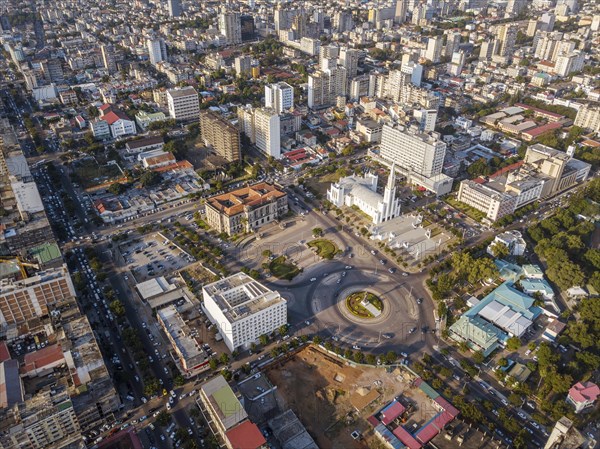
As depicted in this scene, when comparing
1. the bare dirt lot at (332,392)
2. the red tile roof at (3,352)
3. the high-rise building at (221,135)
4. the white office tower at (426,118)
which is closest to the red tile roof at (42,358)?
the red tile roof at (3,352)

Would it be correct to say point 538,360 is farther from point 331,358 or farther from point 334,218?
point 334,218

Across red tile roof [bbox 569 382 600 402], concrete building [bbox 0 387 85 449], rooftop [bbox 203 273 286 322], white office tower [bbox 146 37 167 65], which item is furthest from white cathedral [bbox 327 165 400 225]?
→ white office tower [bbox 146 37 167 65]

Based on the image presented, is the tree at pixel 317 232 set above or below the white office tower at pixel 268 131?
below

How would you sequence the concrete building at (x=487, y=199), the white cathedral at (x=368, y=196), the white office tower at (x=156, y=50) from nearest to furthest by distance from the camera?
the white cathedral at (x=368, y=196), the concrete building at (x=487, y=199), the white office tower at (x=156, y=50)

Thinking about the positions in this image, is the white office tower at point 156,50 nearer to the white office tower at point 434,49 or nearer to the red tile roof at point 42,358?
the white office tower at point 434,49

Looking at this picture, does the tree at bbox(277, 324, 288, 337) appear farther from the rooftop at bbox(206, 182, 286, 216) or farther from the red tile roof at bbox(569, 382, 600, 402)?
the red tile roof at bbox(569, 382, 600, 402)

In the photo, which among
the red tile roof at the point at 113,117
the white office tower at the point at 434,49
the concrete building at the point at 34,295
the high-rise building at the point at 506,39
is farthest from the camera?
the high-rise building at the point at 506,39

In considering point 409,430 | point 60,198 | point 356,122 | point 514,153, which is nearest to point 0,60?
point 60,198
